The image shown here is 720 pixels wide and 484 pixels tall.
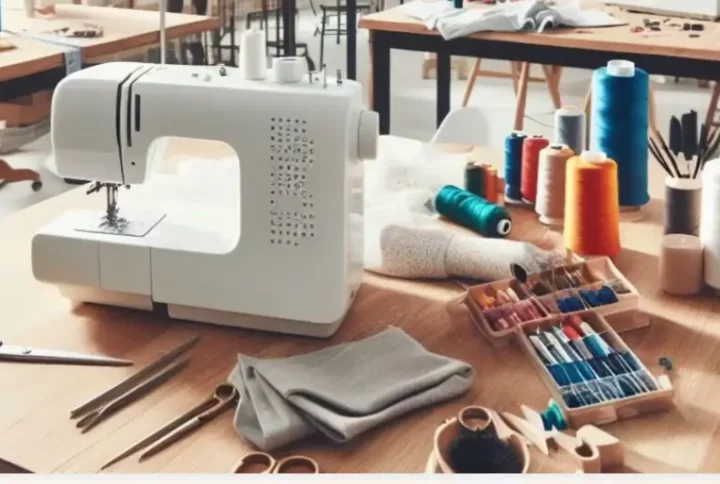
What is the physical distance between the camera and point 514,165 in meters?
1.77

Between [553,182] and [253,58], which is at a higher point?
[253,58]

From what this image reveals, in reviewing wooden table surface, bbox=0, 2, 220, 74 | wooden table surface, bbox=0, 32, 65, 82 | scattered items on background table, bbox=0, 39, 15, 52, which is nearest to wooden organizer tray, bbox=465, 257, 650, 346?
wooden table surface, bbox=0, 32, 65, 82

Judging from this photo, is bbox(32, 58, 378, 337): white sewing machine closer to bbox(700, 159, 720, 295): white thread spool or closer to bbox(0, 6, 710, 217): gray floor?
bbox(700, 159, 720, 295): white thread spool

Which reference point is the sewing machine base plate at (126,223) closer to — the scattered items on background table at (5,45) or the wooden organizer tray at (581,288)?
the wooden organizer tray at (581,288)

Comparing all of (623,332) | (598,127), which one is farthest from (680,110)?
(623,332)

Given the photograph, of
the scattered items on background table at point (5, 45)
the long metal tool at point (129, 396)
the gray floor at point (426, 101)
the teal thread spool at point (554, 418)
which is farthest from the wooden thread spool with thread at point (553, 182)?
the gray floor at point (426, 101)

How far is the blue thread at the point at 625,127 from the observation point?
168 cm

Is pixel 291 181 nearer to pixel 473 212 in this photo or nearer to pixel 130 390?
pixel 130 390

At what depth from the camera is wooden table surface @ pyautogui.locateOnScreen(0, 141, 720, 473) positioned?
3.46 feet

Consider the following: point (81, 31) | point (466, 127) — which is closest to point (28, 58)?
point (81, 31)

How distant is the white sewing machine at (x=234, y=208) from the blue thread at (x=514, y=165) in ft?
1.55

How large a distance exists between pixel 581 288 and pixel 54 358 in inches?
27.8

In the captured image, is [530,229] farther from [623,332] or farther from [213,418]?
[213,418]

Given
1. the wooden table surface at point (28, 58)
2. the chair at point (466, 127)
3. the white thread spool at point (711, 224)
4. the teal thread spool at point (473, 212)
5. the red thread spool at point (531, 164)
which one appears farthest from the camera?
the wooden table surface at point (28, 58)
